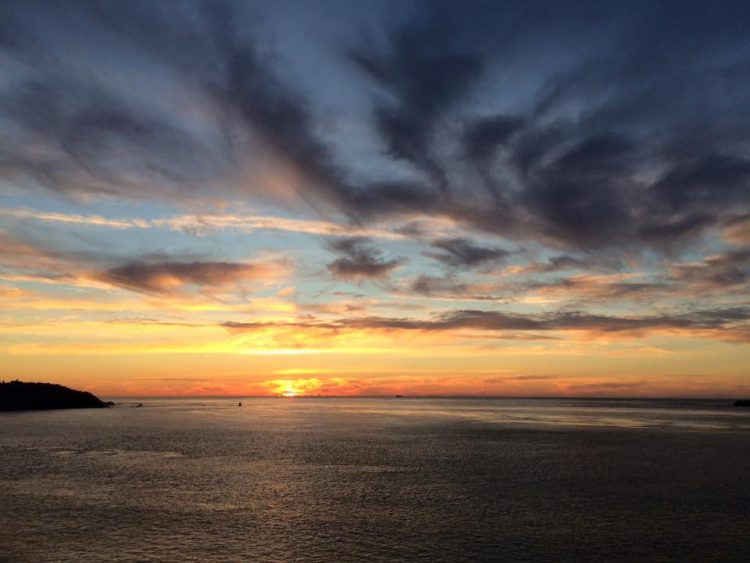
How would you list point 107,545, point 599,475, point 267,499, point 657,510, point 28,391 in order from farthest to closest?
1. point 28,391
2. point 599,475
3. point 267,499
4. point 657,510
5. point 107,545

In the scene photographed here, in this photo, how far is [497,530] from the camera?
91.7 ft

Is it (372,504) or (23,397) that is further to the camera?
(23,397)

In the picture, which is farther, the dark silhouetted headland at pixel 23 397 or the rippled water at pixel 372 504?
the dark silhouetted headland at pixel 23 397

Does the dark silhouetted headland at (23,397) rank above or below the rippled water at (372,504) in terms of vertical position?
above

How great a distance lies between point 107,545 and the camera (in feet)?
81.8

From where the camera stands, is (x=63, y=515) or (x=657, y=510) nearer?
(x=63, y=515)

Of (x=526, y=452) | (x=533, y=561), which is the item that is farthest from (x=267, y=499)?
(x=526, y=452)

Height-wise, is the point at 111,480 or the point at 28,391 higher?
the point at 28,391

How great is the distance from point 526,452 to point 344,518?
36.5 m

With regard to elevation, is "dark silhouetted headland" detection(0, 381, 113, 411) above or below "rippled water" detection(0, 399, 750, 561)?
above

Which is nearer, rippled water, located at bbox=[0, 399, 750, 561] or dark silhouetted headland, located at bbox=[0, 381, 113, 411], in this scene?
rippled water, located at bbox=[0, 399, 750, 561]

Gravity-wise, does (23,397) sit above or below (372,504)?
above

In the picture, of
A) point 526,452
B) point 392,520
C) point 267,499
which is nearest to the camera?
point 392,520

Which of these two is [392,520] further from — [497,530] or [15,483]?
[15,483]
